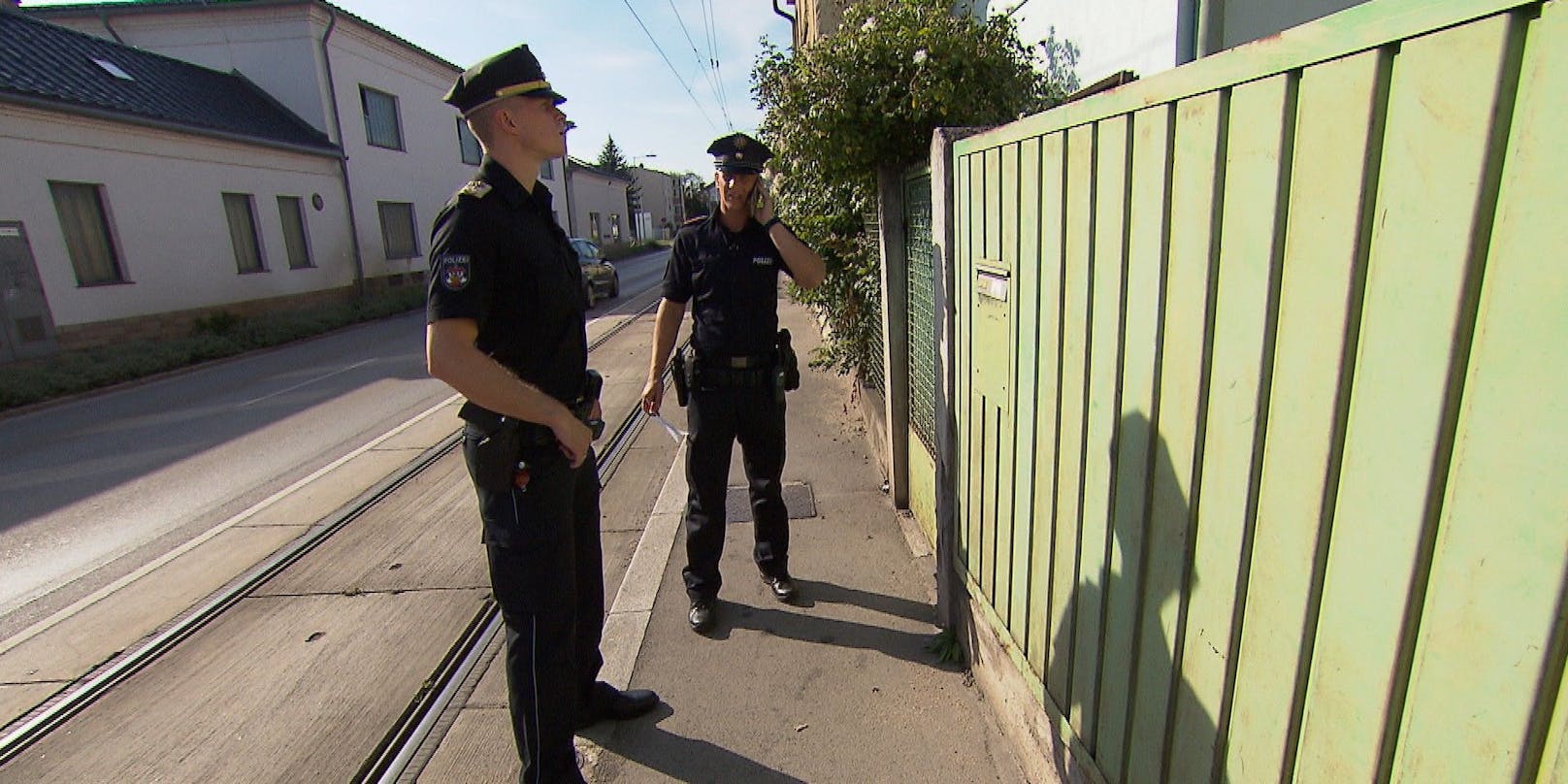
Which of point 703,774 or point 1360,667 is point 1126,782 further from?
point 703,774

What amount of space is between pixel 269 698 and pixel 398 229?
21329mm

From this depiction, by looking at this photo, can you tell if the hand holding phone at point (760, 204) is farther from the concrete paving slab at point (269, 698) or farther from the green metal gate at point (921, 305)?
the concrete paving slab at point (269, 698)

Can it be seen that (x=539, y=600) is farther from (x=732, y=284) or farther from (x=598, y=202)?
(x=598, y=202)

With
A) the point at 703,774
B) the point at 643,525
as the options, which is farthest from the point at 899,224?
the point at 703,774

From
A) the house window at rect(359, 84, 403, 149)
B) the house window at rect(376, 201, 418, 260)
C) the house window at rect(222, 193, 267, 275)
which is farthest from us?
the house window at rect(376, 201, 418, 260)

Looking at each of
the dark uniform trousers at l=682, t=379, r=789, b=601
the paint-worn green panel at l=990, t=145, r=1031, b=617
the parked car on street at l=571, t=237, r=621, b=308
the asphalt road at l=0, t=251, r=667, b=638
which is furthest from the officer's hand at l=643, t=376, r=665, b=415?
the parked car on street at l=571, t=237, r=621, b=308

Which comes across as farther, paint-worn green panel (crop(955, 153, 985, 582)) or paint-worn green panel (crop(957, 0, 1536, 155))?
paint-worn green panel (crop(955, 153, 985, 582))

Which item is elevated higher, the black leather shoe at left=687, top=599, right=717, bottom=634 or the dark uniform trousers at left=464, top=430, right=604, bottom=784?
the dark uniform trousers at left=464, top=430, right=604, bottom=784

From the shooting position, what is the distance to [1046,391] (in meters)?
1.95

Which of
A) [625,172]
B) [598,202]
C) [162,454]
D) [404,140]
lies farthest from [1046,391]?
[625,172]

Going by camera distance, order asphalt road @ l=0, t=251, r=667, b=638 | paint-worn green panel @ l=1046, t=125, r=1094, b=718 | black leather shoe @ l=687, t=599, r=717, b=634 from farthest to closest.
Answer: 1. asphalt road @ l=0, t=251, r=667, b=638
2. black leather shoe @ l=687, t=599, r=717, b=634
3. paint-worn green panel @ l=1046, t=125, r=1094, b=718

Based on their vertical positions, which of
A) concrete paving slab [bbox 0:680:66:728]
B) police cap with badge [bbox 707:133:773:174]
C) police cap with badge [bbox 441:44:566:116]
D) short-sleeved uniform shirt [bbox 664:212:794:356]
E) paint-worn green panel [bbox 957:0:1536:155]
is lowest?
concrete paving slab [bbox 0:680:66:728]

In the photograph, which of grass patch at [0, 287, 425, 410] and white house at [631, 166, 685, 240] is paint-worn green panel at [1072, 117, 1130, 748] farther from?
white house at [631, 166, 685, 240]

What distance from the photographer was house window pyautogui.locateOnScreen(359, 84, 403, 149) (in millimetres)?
20016
